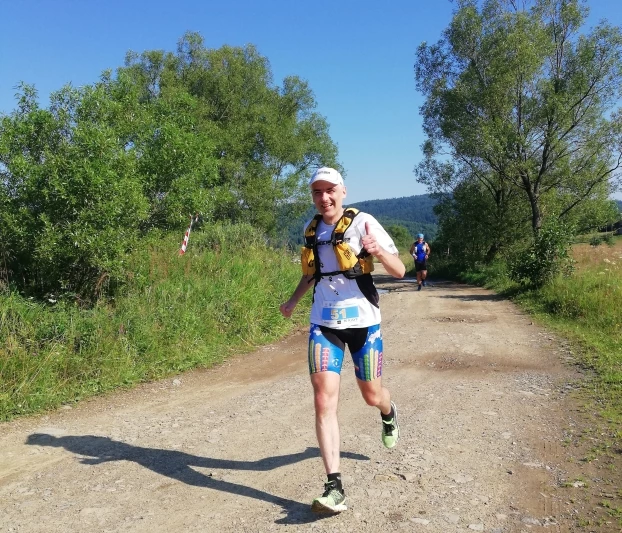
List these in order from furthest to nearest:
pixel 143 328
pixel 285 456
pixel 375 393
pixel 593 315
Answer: pixel 593 315, pixel 143 328, pixel 285 456, pixel 375 393

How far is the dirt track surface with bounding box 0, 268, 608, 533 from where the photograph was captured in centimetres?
334

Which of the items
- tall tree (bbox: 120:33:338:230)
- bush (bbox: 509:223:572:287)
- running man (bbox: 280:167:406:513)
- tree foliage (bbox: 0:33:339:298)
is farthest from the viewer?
tall tree (bbox: 120:33:338:230)

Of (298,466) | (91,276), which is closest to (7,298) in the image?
(91,276)

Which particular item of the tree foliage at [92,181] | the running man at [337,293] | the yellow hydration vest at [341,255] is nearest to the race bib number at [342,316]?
the running man at [337,293]

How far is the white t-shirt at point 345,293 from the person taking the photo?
11.8 ft

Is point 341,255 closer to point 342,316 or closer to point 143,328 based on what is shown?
point 342,316

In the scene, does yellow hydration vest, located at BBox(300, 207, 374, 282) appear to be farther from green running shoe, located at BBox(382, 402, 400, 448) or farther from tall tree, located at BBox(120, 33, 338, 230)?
tall tree, located at BBox(120, 33, 338, 230)

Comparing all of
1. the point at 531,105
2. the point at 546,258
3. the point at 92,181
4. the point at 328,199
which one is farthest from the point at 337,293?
the point at 531,105

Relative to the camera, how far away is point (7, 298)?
7.02 m

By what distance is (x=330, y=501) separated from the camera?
10.7 feet

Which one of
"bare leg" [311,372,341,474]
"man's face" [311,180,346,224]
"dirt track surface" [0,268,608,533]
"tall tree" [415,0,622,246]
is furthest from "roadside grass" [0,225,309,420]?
"tall tree" [415,0,622,246]

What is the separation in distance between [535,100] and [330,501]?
20.6m

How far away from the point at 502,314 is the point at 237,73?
2179 centimetres

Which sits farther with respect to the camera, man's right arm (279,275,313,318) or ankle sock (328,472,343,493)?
man's right arm (279,275,313,318)
